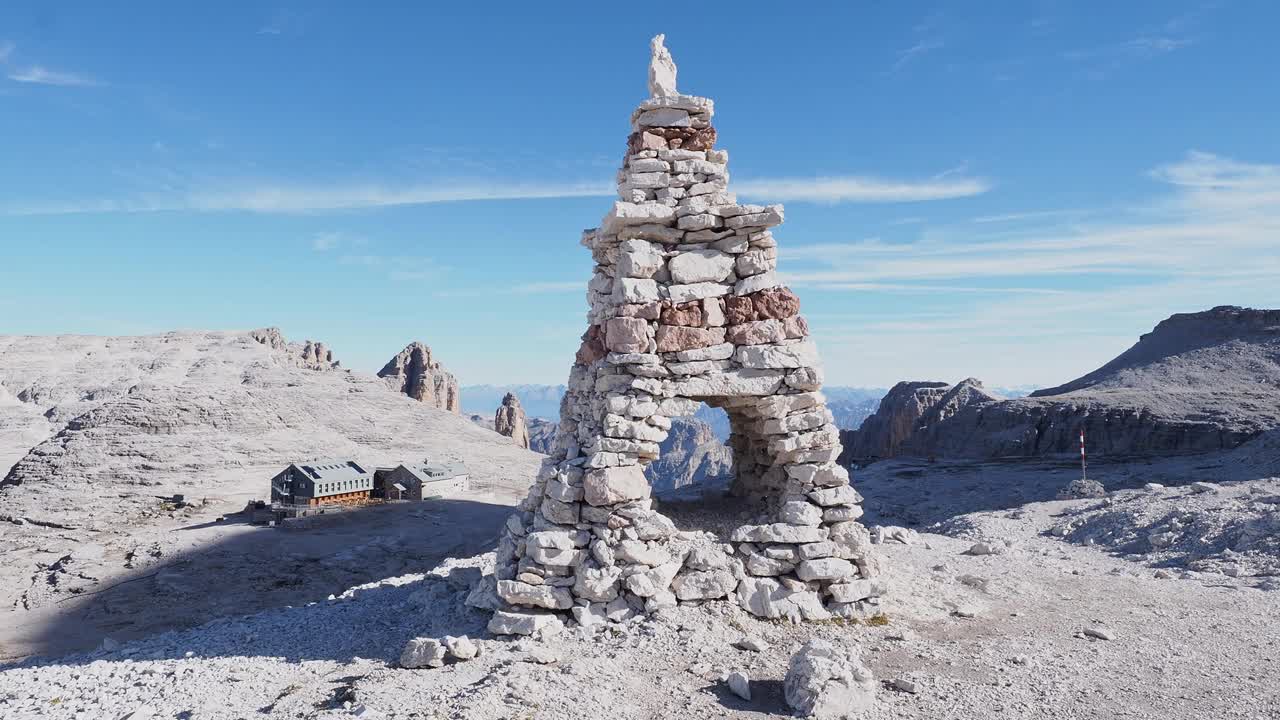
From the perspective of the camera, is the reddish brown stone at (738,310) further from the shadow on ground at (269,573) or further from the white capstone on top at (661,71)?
the shadow on ground at (269,573)

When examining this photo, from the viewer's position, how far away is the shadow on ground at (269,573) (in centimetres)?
2219

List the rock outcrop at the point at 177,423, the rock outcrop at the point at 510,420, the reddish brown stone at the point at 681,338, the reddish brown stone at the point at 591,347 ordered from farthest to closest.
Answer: the rock outcrop at the point at 510,420, the rock outcrop at the point at 177,423, the reddish brown stone at the point at 591,347, the reddish brown stone at the point at 681,338

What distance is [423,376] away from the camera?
91125 mm

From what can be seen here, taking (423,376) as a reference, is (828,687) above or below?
below

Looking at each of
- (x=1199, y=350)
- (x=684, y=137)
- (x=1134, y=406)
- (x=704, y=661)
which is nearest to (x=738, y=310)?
(x=684, y=137)

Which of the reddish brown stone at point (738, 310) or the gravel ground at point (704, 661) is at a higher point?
the reddish brown stone at point (738, 310)

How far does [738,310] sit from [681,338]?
2.86 feet

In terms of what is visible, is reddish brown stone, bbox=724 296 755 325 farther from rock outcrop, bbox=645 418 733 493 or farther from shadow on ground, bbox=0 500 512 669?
rock outcrop, bbox=645 418 733 493

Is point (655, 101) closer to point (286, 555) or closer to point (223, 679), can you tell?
point (223, 679)

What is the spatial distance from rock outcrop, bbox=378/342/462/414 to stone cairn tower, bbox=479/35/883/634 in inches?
3272

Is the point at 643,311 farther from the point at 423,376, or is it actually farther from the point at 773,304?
the point at 423,376

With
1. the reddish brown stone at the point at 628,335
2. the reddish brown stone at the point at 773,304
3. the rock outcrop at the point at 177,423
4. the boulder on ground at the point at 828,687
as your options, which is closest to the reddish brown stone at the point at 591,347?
the reddish brown stone at the point at 628,335

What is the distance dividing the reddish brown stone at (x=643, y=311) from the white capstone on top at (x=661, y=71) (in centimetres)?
300

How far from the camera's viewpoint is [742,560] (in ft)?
31.8
